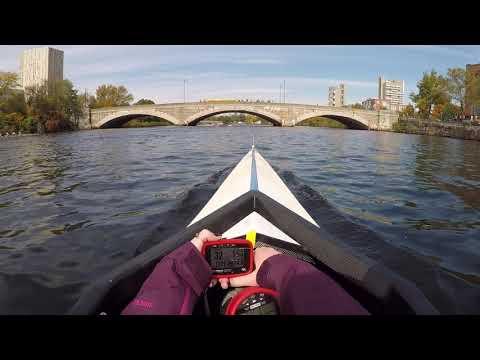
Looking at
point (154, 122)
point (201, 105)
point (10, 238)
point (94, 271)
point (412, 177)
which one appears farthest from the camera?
point (154, 122)

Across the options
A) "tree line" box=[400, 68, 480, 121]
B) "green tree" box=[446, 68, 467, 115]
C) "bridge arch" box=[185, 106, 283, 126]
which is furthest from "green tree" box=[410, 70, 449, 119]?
"bridge arch" box=[185, 106, 283, 126]

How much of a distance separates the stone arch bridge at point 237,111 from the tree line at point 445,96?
3524 mm

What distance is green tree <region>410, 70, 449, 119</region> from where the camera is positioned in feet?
125

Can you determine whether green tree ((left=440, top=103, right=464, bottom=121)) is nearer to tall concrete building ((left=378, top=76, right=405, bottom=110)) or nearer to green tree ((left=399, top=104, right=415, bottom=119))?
green tree ((left=399, top=104, right=415, bottom=119))

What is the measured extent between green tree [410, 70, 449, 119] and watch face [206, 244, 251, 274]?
43.0 metres

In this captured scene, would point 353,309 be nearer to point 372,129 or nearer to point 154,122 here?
point 372,129

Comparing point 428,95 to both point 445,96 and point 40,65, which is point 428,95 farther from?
point 40,65

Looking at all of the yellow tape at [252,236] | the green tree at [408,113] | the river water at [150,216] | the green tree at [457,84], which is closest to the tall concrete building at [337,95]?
the green tree at [408,113]

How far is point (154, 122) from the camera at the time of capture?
197 feet

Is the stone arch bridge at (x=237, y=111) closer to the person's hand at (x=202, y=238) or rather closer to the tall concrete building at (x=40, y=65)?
the tall concrete building at (x=40, y=65)

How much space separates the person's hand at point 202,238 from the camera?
2.27 meters
